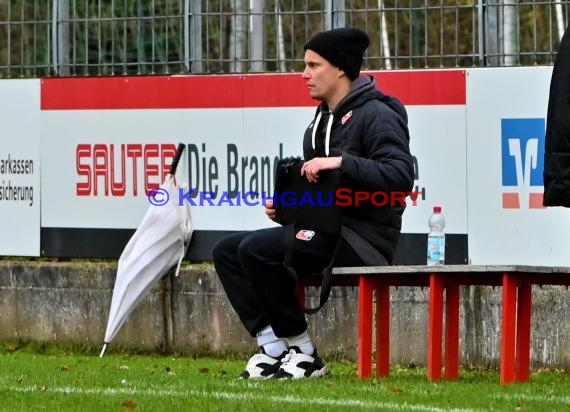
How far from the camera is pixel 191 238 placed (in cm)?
1219

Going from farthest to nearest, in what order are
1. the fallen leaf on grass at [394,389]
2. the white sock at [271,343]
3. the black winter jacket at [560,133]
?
the white sock at [271,343]
the fallen leaf on grass at [394,389]
the black winter jacket at [560,133]

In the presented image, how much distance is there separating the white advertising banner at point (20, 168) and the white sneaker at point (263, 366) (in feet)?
12.4

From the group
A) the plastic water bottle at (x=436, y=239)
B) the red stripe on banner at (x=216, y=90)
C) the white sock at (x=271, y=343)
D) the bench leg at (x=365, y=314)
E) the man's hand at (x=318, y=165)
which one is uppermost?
the red stripe on banner at (x=216, y=90)

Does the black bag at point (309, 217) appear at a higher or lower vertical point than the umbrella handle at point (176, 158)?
lower

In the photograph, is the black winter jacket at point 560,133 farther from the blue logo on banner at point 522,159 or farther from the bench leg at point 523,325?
the blue logo on banner at point 522,159

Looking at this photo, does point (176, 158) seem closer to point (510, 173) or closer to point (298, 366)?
point (510, 173)

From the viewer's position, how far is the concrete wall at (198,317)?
36.2 feet

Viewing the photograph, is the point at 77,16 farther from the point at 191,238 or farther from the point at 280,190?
the point at 280,190

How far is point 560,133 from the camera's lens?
7902 mm

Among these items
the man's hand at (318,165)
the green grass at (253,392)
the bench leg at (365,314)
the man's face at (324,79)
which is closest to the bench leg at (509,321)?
the green grass at (253,392)

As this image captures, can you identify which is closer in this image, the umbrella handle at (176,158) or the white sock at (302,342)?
the white sock at (302,342)

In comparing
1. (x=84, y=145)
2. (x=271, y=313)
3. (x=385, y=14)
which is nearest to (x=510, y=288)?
(x=271, y=313)

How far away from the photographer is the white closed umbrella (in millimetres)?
12008

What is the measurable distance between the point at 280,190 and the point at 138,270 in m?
3.05
